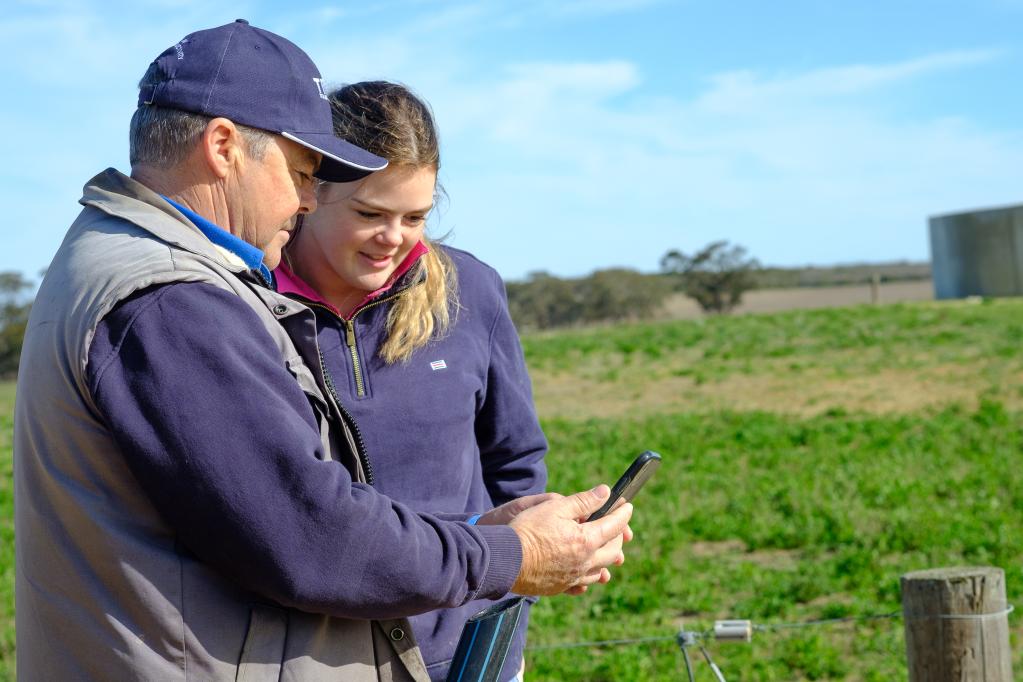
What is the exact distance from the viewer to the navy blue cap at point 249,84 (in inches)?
70.1

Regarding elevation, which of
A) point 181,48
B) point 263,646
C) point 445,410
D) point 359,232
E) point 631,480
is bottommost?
point 263,646

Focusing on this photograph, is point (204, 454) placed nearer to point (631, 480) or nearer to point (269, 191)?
point (269, 191)

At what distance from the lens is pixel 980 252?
34.4m

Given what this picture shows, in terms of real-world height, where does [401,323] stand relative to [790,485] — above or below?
above

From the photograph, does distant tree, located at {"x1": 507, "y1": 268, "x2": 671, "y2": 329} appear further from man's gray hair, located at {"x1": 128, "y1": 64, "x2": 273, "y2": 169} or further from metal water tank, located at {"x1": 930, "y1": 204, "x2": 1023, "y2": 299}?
man's gray hair, located at {"x1": 128, "y1": 64, "x2": 273, "y2": 169}

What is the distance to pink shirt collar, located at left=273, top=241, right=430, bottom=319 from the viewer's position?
2.64 meters

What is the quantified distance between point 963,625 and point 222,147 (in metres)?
2.64

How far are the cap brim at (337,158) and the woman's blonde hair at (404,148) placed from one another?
0.62 meters

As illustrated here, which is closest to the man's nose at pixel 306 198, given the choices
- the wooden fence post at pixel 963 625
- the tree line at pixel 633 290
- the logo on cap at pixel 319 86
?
the logo on cap at pixel 319 86

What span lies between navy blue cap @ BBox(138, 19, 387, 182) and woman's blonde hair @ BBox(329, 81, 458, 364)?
730 millimetres

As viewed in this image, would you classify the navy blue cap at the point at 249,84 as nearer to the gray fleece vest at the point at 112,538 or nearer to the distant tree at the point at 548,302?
the gray fleece vest at the point at 112,538

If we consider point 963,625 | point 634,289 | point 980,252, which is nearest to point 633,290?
point 634,289

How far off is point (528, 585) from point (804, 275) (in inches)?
2014

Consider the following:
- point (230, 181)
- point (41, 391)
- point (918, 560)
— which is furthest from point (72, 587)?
point (918, 560)
